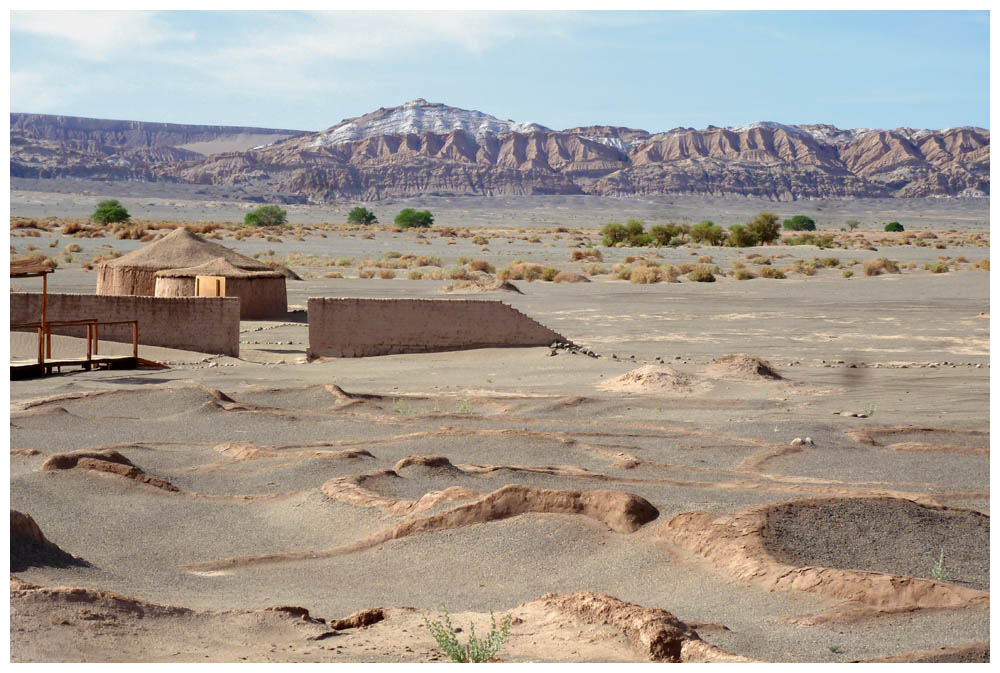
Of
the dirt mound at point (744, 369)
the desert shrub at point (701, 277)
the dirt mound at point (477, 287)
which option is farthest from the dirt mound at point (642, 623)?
the desert shrub at point (701, 277)

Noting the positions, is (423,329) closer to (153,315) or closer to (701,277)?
(153,315)

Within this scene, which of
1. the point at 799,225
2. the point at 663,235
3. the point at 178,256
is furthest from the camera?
the point at 799,225

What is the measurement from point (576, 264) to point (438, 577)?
40.3 m

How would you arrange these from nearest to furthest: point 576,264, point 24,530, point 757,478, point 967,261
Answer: point 24,530, point 757,478, point 576,264, point 967,261

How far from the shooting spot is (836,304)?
97.0 ft

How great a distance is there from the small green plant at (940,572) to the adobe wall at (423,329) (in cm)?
1217

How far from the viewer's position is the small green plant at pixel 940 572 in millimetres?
6789

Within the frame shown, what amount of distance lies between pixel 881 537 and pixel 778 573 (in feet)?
4.33

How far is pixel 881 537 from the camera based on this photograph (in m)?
7.47

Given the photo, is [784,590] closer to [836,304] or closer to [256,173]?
[836,304]

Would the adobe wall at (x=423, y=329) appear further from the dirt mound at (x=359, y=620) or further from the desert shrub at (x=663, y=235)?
the desert shrub at (x=663, y=235)

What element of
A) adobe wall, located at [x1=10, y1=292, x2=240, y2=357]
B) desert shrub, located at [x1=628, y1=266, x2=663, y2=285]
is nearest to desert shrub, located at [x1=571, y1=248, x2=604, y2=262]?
desert shrub, located at [x1=628, y1=266, x2=663, y2=285]

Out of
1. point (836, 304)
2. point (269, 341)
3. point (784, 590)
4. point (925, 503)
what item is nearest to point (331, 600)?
point (784, 590)

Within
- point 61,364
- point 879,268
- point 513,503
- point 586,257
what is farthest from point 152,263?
point 586,257
